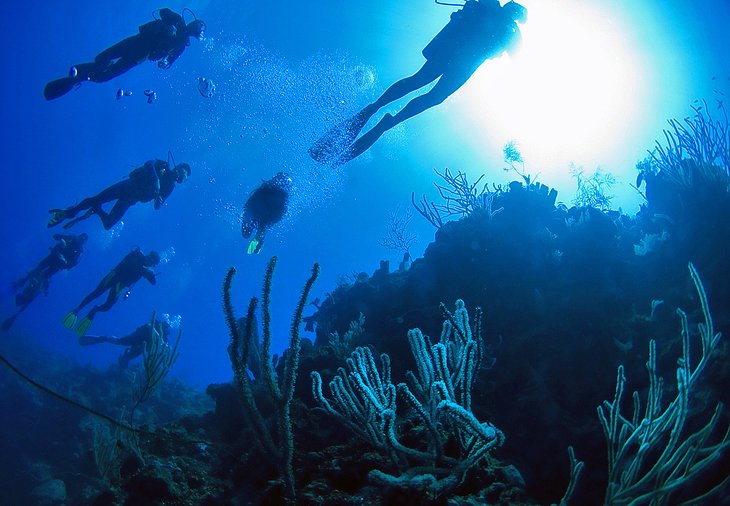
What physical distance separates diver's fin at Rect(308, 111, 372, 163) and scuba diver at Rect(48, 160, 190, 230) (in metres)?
4.71

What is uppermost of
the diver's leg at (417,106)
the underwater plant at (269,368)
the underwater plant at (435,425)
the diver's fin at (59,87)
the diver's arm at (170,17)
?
the diver's arm at (170,17)

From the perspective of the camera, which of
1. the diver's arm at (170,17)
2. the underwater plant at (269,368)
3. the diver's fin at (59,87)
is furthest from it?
the diver's arm at (170,17)

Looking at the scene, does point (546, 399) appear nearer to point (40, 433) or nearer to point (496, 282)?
point (496, 282)

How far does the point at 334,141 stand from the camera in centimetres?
704

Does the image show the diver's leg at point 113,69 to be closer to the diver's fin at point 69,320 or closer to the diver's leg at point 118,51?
the diver's leg at point 118,51

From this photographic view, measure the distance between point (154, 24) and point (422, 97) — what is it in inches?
239

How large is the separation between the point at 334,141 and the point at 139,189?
19.6ft

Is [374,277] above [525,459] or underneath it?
above

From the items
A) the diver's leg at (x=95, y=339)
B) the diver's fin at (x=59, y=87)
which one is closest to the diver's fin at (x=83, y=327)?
the diver's leg at (x=95, y=339)

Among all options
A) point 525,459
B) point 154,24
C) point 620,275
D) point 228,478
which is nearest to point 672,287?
point 620,275

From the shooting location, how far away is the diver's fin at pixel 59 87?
798 cm

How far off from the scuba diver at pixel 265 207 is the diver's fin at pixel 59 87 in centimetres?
442

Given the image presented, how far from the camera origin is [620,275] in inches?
215

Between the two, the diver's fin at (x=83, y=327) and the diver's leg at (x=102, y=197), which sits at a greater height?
the diver's leg at (x=102, y=197)
